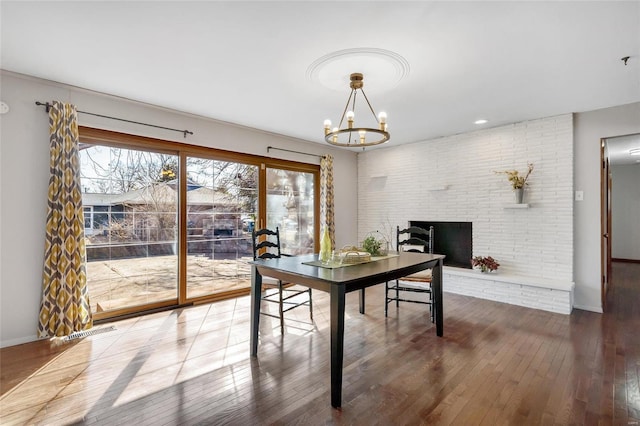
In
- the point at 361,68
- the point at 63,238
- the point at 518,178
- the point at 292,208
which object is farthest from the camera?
the point at 292,208

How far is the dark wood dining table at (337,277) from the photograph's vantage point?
2.03 meters

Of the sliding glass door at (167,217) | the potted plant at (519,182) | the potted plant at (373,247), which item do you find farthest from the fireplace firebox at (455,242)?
the sliding glass door at (167,217)

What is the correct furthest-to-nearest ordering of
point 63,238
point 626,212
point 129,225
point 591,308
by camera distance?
point 626,212, point 591,308, point 129,225, point 63,238

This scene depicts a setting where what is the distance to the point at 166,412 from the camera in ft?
6.31

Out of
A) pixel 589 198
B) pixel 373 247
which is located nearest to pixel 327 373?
pixel 373 247

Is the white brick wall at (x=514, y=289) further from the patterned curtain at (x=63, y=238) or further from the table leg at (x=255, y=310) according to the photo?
the patterned curtain at (x=63, y=238)

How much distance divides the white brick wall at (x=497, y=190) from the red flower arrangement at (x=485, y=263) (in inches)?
4.9

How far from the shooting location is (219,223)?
444cm

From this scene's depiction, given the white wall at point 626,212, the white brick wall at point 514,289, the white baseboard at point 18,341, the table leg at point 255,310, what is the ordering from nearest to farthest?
the table leg at point 255,310 < the white baseboard at point 18,341 < the white brick wall at point 514,289 < the white wall at point 626,212

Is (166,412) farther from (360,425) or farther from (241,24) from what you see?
(241,24)

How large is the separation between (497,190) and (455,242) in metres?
1.06

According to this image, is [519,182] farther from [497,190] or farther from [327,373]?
[327,373]

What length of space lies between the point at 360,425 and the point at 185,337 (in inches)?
78.0

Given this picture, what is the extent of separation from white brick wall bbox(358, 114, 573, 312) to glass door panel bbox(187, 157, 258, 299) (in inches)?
104
